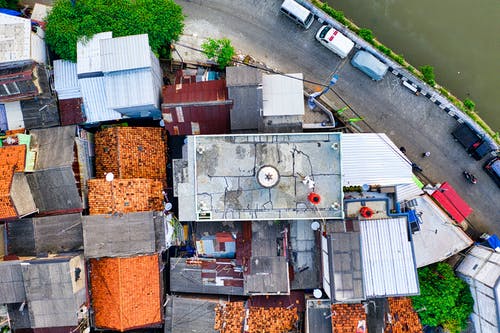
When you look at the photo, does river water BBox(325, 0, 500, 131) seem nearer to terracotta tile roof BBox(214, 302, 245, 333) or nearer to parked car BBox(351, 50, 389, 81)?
parked car BBox(351, 50, 389, 81)

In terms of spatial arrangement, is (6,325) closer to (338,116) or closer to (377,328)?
(377,328)

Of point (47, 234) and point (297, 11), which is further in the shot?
point (297, 11)

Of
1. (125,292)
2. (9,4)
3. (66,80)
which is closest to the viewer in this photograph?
(125,292)

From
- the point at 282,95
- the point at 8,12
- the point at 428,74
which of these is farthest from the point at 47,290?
the point at 428,74

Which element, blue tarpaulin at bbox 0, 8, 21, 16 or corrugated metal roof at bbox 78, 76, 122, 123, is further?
blue tarpaulin at bbox 0, 8, 21, 16

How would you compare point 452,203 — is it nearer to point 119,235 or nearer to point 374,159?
point 374,159

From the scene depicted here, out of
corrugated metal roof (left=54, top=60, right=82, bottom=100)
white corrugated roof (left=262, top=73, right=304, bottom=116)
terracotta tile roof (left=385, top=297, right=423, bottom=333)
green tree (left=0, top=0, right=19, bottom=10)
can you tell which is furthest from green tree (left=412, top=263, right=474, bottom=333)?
green tree (left=0, top=0, right=19, bottom=10)

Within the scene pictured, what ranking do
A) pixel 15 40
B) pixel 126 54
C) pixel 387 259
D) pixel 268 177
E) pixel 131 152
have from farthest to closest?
pixel 131 152 < pixel 126 54 < pixel 15 40 < pixel 387 259 < pixel 268 177
